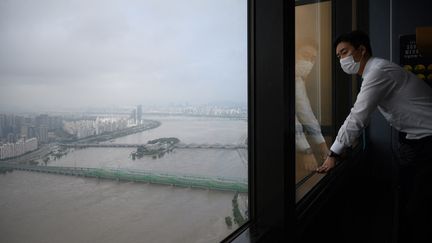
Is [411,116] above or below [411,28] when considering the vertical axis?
below

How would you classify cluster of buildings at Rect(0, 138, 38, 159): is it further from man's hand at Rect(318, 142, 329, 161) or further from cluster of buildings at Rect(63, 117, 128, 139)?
man's hand at Rect(318, 142, 329, 161)

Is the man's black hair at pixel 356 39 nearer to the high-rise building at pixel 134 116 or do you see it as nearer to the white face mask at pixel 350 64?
the white face mask at pixel 350 64

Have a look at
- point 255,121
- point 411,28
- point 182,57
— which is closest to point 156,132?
point 182,57

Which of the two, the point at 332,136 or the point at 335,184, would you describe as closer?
the point at 335,184

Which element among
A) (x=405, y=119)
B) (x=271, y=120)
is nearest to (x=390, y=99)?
(x=405, y=119)

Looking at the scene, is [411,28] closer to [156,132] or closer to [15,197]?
[156,132]

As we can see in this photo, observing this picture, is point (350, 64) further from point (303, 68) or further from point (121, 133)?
point (121, 133)
